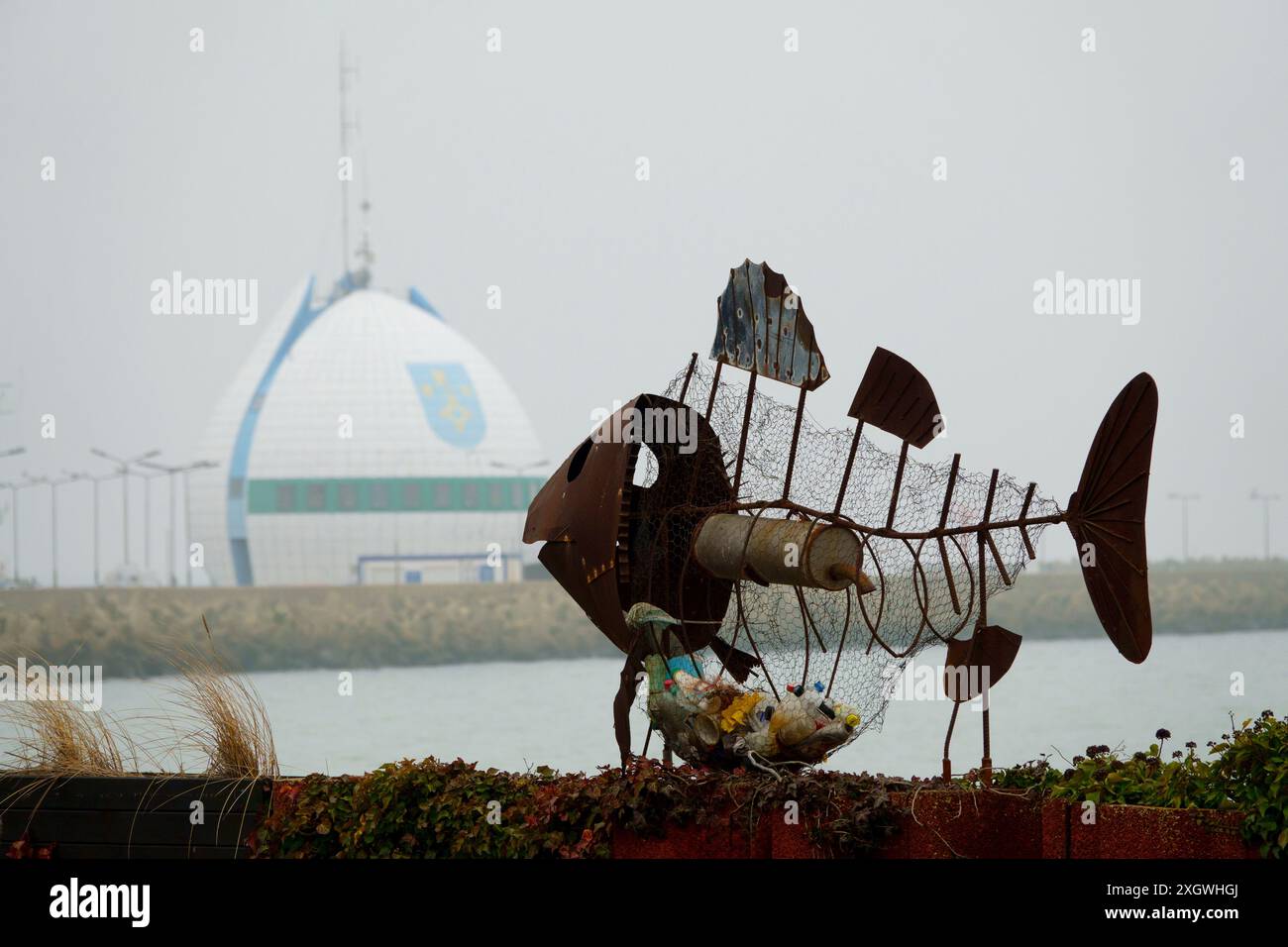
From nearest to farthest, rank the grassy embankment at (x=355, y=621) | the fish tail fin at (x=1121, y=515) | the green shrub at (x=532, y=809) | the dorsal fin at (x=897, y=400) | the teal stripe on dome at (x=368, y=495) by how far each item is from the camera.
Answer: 1. the green shrub at (x=532, y=809)
2. the fish tail fin at (x=1121, y=515)
3. the dorsal fin at (x=897, y=400)
4. the grassy embankment at (x=355, y=621)
5. the teal stripe on dome at (x=368, y=495)

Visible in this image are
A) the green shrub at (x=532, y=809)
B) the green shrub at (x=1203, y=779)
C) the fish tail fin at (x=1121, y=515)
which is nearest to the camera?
the green shrub at (x=1203, y=779)

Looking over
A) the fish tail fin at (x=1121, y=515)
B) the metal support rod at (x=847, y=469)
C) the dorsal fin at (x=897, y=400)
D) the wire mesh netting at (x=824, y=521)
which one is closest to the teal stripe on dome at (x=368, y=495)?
the wire mesh netting at (x=824, y=521)

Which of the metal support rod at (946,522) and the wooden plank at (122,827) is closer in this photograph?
the metal support rod at (946,522)

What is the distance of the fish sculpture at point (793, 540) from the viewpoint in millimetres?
6652

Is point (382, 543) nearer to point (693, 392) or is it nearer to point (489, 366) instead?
point (489, 366)

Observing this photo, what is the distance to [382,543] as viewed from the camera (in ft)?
154

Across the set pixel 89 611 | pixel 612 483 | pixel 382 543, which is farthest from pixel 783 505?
pixel 382 543

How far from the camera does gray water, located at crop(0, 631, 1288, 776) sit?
21.7 meters

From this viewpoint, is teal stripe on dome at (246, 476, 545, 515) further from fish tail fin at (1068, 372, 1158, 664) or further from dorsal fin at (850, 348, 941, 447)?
fish tail fin at (1068, 372, 1158, 664)

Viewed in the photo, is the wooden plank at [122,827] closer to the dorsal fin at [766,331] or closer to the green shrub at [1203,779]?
the dorsal fin at [766,331]

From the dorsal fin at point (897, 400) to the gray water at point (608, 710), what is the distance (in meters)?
12.0

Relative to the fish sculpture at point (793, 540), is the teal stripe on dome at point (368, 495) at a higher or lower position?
higher

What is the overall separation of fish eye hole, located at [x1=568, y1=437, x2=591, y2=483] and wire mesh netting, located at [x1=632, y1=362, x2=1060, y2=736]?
297mm
